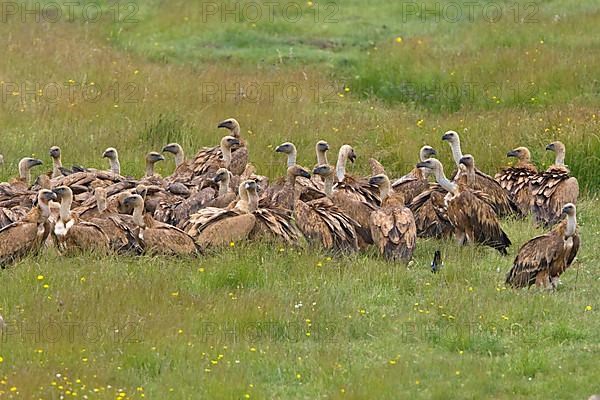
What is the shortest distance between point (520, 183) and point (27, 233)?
18.7ft

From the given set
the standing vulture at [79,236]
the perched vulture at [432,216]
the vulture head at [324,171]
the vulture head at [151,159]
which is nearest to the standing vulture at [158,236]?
the standing vulture at [79,236]

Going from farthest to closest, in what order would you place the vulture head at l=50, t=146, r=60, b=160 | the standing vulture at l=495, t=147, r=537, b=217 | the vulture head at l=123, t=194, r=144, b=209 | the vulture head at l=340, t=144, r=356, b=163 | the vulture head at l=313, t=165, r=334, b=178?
the vulture head at l=50, t=146, r=60, b=160
the vulture head at l=340, t=144, r=356, b=163
the standing vulture at l=495, t=147, r=537, b=217
the vulture head at l=313, t=165, r=334, b=178
the vulture head at l=123, t=194, r=144, b=209

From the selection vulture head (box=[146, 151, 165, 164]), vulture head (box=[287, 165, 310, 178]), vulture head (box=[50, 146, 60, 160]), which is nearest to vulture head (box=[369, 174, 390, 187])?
vulture head (box=[287, 165, 310, 178])

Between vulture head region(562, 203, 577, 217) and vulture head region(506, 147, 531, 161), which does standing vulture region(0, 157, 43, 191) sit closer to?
vulture head region(506, 147, 531, 161)

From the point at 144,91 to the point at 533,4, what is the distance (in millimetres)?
9744

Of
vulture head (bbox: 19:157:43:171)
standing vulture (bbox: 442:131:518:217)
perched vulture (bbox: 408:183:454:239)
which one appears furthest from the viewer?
vulture head (bbox: 19:157:43:171)

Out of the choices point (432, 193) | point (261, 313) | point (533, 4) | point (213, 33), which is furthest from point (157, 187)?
point (533, 4)

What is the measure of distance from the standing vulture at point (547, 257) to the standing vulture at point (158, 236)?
2.95 meters

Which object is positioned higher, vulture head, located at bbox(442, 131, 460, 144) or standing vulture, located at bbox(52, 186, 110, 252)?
vulture head, located at bbox(442, 131, 460, 144)

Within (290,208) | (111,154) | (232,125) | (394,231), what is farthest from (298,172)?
(232,125)

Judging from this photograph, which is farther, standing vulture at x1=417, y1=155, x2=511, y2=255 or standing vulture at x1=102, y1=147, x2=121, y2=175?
standing vulture at x1=102, y1=147, x2=121, y2=175

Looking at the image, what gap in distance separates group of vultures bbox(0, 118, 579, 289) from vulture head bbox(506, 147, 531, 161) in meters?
0.01

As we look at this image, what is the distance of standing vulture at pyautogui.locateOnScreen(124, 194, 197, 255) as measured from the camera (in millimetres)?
12414

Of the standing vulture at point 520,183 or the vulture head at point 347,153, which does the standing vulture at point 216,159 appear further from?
the standing vulture at point 520,183
